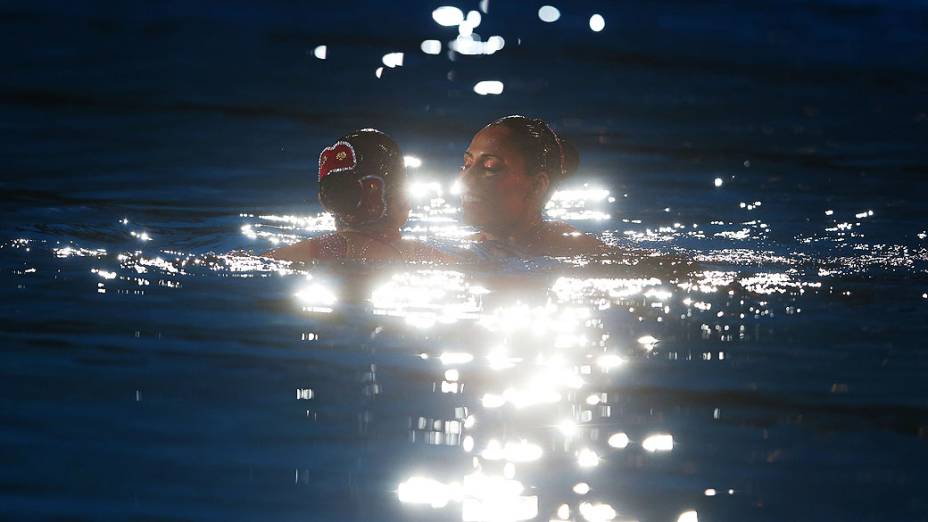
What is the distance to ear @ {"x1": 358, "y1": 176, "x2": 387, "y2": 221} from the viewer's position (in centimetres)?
A: 571

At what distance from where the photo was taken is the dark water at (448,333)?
295 centimetres

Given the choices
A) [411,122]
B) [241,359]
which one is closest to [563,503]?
[241,359]

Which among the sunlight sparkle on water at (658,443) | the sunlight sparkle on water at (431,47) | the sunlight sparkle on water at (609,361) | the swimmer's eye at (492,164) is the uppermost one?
the sunlight sparkle on water at (431,47)

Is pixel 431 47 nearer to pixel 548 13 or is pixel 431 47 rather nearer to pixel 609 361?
pixel 548 13

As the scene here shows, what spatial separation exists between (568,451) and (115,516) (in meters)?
1.05

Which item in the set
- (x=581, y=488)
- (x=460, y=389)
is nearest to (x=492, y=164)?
(x=460, y=389)

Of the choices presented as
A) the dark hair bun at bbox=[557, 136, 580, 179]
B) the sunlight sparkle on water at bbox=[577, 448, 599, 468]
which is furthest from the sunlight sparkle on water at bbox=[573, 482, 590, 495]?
the dark hair bun at bbox=[557, 136, 580, 179]

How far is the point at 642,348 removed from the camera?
4270 millimetres

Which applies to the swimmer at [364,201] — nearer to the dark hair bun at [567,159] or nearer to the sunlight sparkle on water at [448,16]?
the dark hair bun at [567,159]

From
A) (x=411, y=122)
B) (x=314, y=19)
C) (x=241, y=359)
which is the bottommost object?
(x=241, y=359)

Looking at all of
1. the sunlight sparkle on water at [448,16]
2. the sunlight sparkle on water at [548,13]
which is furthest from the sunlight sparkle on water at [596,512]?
the sunlight sparkle on water at [448,16]

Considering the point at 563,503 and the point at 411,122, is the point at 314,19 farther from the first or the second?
the point at 563,503

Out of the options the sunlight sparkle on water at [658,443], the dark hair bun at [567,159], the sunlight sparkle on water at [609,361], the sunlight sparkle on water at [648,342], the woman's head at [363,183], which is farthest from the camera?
the dark hair bun at [567,159]

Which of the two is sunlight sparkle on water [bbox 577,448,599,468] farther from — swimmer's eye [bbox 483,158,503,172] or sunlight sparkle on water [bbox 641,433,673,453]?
swimmer's eye [bbox 483,158,503,172]
